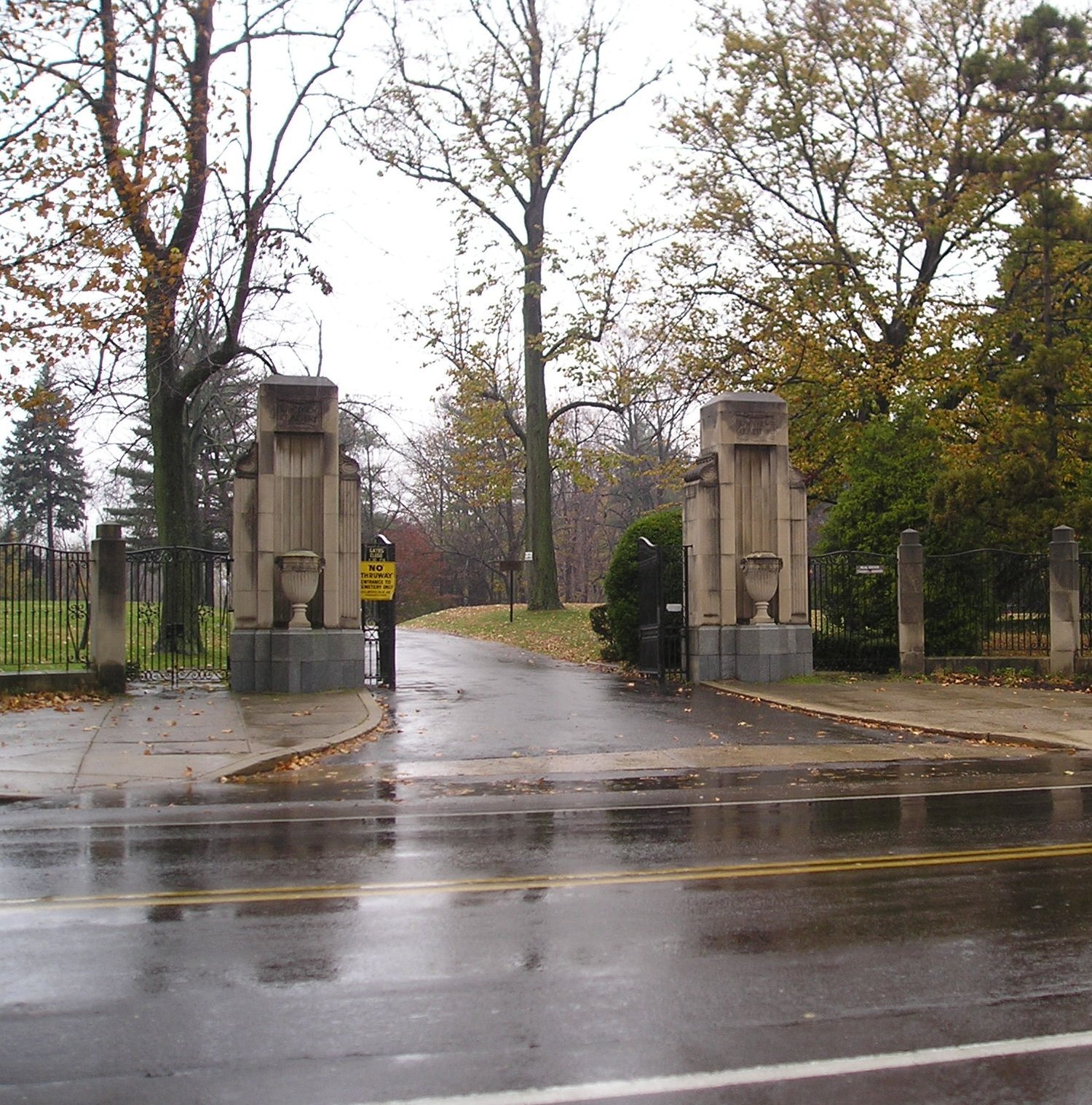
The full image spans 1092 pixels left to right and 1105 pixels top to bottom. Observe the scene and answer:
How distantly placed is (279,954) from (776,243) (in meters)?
30.7

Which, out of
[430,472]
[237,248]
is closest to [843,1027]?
[237,248]

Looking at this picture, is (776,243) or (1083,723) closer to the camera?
(1083,723)

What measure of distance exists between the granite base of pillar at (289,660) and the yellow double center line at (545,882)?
11.0 m

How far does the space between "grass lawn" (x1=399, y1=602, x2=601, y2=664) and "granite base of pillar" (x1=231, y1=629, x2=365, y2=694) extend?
28.9 ft

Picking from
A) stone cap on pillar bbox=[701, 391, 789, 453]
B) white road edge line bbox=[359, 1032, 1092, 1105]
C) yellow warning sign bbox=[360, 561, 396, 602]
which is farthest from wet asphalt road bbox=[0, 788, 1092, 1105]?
stone cap on pillar bbox=[701, 391, 789, 453]

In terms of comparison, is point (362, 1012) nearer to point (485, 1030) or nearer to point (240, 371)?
point (485, 1030)

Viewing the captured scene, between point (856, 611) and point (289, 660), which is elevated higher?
point (856, 611)

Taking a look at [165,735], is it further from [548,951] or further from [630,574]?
[630,574]

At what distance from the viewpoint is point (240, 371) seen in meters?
45.9

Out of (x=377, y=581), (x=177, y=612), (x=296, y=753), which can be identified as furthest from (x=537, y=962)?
(x=177, y=612)

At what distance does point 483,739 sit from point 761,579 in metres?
6.89

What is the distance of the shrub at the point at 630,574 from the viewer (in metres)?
22.6

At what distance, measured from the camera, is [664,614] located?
66.7ft

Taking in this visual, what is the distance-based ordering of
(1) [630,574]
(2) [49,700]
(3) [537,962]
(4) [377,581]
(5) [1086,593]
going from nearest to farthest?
1. (3) [537,962]
2. (2) [49,700]
3. (4) [377,581]
4. (5) [1086,593]
5. (1) [630,574]
